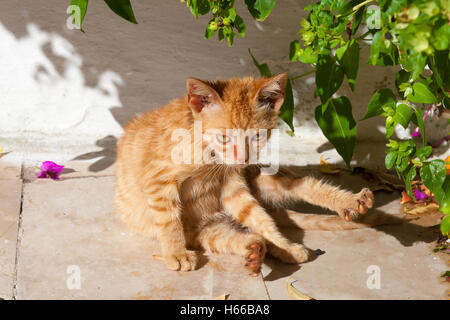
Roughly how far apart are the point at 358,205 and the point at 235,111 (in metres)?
0.84

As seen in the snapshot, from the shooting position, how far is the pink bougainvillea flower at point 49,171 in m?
3.65

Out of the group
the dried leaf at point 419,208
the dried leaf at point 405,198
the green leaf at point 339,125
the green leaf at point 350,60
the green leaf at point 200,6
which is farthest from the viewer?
the dried leaf at point 405,198

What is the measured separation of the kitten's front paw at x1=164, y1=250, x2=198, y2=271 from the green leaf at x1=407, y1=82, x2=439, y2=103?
53.0 inches

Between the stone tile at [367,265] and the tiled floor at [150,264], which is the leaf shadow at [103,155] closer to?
the tiled floor at [150,264]

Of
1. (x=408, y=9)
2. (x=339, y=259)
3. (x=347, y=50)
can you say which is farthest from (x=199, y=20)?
(x=408, y=9)

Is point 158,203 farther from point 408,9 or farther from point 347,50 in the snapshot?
point 408,9

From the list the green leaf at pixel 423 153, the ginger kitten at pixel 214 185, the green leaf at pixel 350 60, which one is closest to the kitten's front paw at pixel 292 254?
the ginger kitten at pixel 214 185

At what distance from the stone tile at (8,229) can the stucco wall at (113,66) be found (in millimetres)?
547

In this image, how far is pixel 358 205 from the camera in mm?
2912

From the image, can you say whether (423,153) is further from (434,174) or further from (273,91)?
(273,91)

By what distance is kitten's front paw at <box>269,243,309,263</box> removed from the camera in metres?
2.89

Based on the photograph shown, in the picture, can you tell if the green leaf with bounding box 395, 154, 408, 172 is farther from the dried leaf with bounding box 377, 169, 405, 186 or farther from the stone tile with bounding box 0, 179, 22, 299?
the stone tile with bounding box 0, 179, 22, 299

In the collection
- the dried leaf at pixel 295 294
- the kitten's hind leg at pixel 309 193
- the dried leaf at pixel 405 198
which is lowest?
the dried leaf at pixel 295 294
